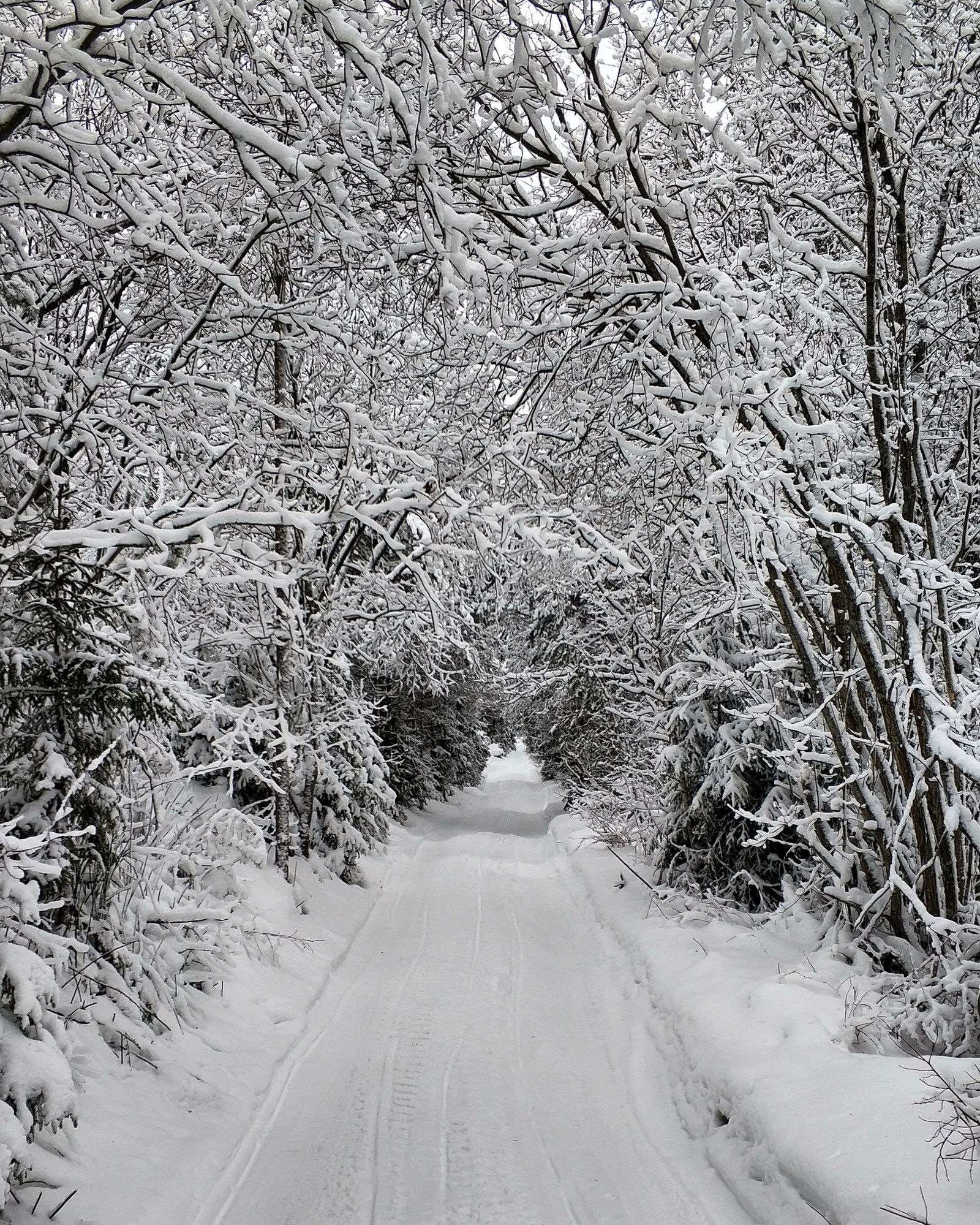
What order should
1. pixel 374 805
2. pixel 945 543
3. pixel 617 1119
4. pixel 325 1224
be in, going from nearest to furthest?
pixel 325 1224 → pixel 617 1119 → pixel 945 543 → pixel 374 805

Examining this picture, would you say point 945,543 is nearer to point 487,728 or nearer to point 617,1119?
point 617,1119

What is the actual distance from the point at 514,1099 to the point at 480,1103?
0.24 m

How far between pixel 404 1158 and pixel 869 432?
6270 millimetres

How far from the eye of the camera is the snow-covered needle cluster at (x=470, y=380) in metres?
3.77

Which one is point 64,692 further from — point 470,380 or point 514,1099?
point 514,1099

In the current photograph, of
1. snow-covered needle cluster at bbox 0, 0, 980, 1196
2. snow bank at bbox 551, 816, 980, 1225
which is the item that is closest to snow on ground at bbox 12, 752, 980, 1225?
snow bank at bbox 551, 816, 980, 1225

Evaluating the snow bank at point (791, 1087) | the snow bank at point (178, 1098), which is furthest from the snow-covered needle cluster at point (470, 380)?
the snow bank at point (791, 1087)

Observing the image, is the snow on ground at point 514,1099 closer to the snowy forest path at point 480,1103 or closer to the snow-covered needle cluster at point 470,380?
the snowy forest path at point 480,1103

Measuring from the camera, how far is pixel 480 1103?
5.82 meters

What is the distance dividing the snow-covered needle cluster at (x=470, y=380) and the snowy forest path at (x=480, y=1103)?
1332 millimetres

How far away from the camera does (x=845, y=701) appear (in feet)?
19.6

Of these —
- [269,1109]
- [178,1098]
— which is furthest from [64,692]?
[269,1109]

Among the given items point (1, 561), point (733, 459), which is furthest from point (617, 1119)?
point (1, 561)

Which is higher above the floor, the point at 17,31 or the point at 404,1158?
the point at 17,31
